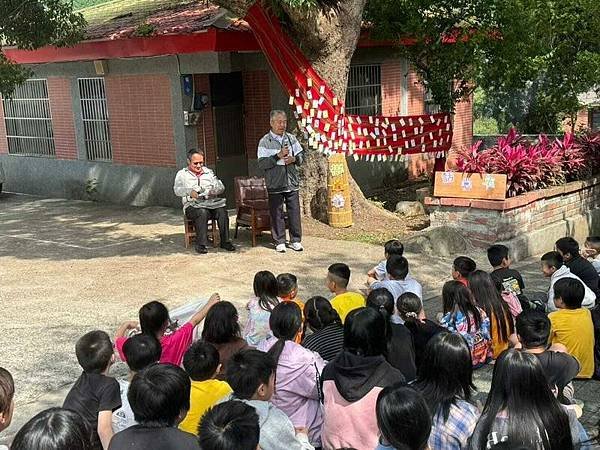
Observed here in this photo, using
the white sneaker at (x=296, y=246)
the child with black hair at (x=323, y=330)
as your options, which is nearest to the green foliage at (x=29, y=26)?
the white sneaker at (x=296, y=246)

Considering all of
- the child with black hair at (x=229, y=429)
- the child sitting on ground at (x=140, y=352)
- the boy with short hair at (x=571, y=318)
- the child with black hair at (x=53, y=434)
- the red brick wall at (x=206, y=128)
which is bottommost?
the boy with short hair at (x=571, y=318)

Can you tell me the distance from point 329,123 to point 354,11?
1.69 meters

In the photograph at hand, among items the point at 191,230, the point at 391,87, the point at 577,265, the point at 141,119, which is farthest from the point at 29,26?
the point at 577,265

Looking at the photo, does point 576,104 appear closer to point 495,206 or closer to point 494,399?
point 495,206

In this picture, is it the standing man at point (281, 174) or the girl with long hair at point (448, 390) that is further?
the standing man at point (281, 174)

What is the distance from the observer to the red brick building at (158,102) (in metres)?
13.3

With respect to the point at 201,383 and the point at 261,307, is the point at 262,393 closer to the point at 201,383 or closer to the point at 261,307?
the point at 201,383

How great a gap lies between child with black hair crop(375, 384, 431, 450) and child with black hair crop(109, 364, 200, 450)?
0.78m

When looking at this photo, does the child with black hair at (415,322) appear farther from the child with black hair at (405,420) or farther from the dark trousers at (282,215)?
the dark trousers at (282,215)

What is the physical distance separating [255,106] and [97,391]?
1059 cm

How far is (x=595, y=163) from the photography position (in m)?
12.0

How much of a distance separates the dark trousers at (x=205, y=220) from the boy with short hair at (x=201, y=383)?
6.19m

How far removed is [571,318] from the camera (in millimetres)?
5523

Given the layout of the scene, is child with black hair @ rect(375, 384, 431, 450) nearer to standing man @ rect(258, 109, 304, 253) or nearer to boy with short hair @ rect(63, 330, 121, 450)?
boy with short hair @ rect(63, 330, 121, 450)
